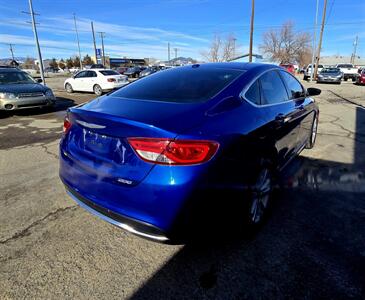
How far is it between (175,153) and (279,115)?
1.70 m

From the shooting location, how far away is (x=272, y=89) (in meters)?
3.18

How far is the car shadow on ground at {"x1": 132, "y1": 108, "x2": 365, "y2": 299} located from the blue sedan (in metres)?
0.28

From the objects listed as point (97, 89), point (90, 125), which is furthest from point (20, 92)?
point (90, 125)

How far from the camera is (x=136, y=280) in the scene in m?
2.09

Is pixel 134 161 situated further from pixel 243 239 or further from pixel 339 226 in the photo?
pixel 339 226

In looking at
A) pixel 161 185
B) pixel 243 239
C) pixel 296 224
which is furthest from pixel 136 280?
pixel 296 224

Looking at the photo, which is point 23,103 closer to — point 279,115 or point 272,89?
point 272,89

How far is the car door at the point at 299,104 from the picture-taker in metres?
3.71

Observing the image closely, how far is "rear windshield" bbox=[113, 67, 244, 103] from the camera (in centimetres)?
249

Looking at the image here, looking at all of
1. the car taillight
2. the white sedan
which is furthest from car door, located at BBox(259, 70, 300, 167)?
the white sedan

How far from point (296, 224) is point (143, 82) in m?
2.31

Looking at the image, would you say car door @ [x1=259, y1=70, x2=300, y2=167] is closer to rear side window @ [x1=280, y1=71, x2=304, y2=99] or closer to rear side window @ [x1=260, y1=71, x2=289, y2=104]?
rear side window @ [x1=260, y1=71, x2=289, y2=104]

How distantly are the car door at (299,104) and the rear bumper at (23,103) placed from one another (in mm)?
7950

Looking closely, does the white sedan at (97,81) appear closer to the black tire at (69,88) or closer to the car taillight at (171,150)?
the black tire at (69,88)
